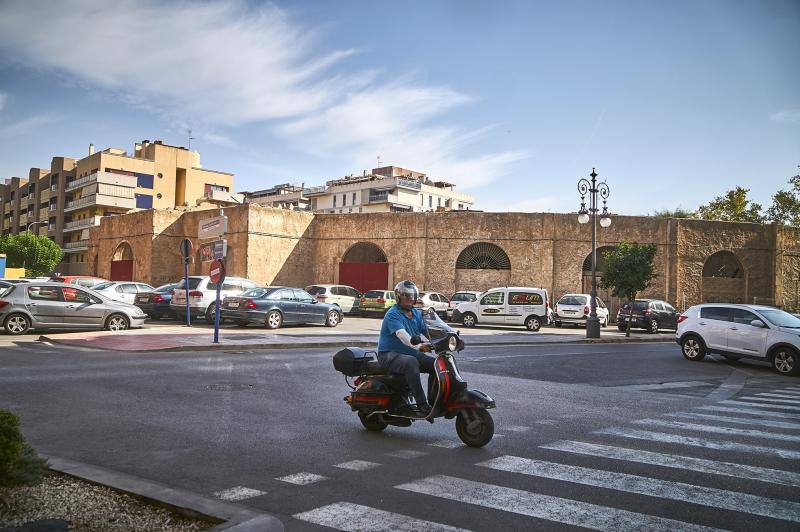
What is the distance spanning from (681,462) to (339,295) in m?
26.0

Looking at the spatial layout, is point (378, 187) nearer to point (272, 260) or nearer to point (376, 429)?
point (272, 260)

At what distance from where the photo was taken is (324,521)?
4070 millimetres

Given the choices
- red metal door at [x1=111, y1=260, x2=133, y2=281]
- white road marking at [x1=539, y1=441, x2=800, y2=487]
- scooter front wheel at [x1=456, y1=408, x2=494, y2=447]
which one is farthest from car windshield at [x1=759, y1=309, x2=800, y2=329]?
red metal door at [x1=111, y1=260, x2=133, y2=281]

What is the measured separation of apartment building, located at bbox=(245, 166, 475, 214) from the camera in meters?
79.6

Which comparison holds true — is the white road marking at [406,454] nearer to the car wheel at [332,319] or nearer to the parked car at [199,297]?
the parked car at [199,297]

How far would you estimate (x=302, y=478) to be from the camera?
16.4 feet

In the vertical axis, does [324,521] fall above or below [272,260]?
below

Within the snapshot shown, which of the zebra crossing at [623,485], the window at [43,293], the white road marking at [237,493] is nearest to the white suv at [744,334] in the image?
the zebra crossing at [623,485]

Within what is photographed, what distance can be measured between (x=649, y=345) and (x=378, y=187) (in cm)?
6179

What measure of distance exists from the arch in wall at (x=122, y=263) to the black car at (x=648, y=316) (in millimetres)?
29987

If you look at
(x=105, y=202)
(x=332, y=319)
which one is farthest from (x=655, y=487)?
(x=105, y=202)

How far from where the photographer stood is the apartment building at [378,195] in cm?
7962

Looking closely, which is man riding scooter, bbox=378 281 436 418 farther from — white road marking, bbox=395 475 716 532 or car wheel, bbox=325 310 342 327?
car wheel, bbox=325 310 342 327

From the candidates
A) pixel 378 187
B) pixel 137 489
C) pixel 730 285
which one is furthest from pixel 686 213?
pixel 137 489
